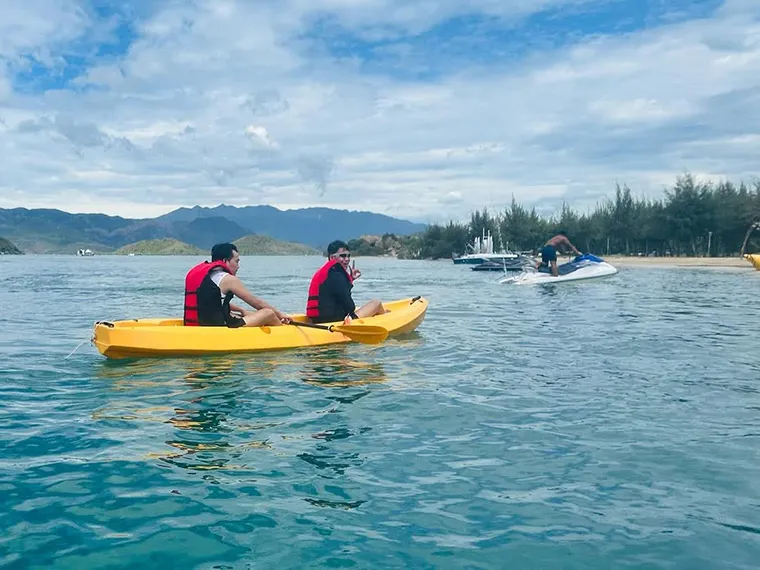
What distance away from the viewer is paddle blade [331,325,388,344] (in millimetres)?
11320

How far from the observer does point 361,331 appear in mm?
11430

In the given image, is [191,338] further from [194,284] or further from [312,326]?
[312,326]

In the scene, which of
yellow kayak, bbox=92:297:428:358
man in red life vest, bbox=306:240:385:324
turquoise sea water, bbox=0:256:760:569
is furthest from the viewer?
man in red life vest, bbox=306:240:385:324

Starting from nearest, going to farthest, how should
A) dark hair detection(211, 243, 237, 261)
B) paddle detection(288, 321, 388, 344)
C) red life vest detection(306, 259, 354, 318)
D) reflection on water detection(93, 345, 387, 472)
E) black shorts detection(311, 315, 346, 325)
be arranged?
reflection on water detection(93, 345, 387, 472) < dark hair detection(211, 243, 237, 261) < paddle detection(288, 321, 388, 344) < red life vest detection(306, 259, 354, 318) < black shorts detection(311, 315, 346, 325)

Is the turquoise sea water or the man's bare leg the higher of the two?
the man's bare leg

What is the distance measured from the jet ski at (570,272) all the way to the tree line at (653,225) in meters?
30.1

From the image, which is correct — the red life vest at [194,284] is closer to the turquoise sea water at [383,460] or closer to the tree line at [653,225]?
the turquoise sea water at [383,460]

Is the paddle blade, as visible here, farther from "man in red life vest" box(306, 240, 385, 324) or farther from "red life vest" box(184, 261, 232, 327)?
"red life vest" box(184, 261, 232, 327)

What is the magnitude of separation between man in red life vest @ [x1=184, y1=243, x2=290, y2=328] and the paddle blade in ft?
4.54

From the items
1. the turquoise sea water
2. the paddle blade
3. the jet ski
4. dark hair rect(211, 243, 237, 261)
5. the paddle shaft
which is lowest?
the turquoise sea water

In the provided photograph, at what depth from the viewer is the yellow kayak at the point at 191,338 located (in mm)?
9812

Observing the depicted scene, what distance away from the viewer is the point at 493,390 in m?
8.05

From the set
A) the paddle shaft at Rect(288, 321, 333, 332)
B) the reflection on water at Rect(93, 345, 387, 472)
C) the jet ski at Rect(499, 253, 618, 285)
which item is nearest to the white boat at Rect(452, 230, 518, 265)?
the jet ski at Rect(499, 253, 618, 285)

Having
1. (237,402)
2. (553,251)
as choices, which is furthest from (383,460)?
(553,251)
